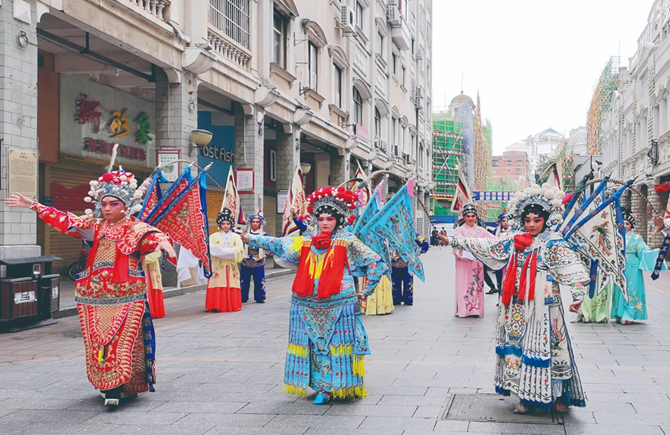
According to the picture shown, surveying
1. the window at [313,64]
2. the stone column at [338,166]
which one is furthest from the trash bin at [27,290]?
the stone column at [338,166]

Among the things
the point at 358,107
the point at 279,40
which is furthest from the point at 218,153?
the point at 358,107

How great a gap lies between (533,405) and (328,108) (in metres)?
20.9

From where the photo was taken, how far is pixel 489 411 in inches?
212

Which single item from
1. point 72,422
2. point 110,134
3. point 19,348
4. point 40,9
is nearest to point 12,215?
point 19,348

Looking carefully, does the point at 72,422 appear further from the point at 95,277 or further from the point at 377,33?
the point at 377,33

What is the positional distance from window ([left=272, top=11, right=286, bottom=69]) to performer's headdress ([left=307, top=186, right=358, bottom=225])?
15176 mm

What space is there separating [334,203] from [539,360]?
203 centimetres

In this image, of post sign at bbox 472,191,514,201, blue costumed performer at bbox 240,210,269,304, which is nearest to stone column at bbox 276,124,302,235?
blue costumed performer at bbox 240,210,269,304

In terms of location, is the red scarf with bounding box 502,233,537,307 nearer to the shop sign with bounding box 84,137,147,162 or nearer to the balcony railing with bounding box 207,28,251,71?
the balcony railing with bounding box 207,28,251,71

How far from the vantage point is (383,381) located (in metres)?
6.49

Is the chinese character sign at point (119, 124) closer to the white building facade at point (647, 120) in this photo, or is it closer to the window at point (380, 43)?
the white building facade at point (647, 120)

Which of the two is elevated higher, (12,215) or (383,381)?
Result: (12,215)

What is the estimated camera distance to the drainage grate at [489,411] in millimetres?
5168

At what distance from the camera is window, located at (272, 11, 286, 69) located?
67.6 ft
